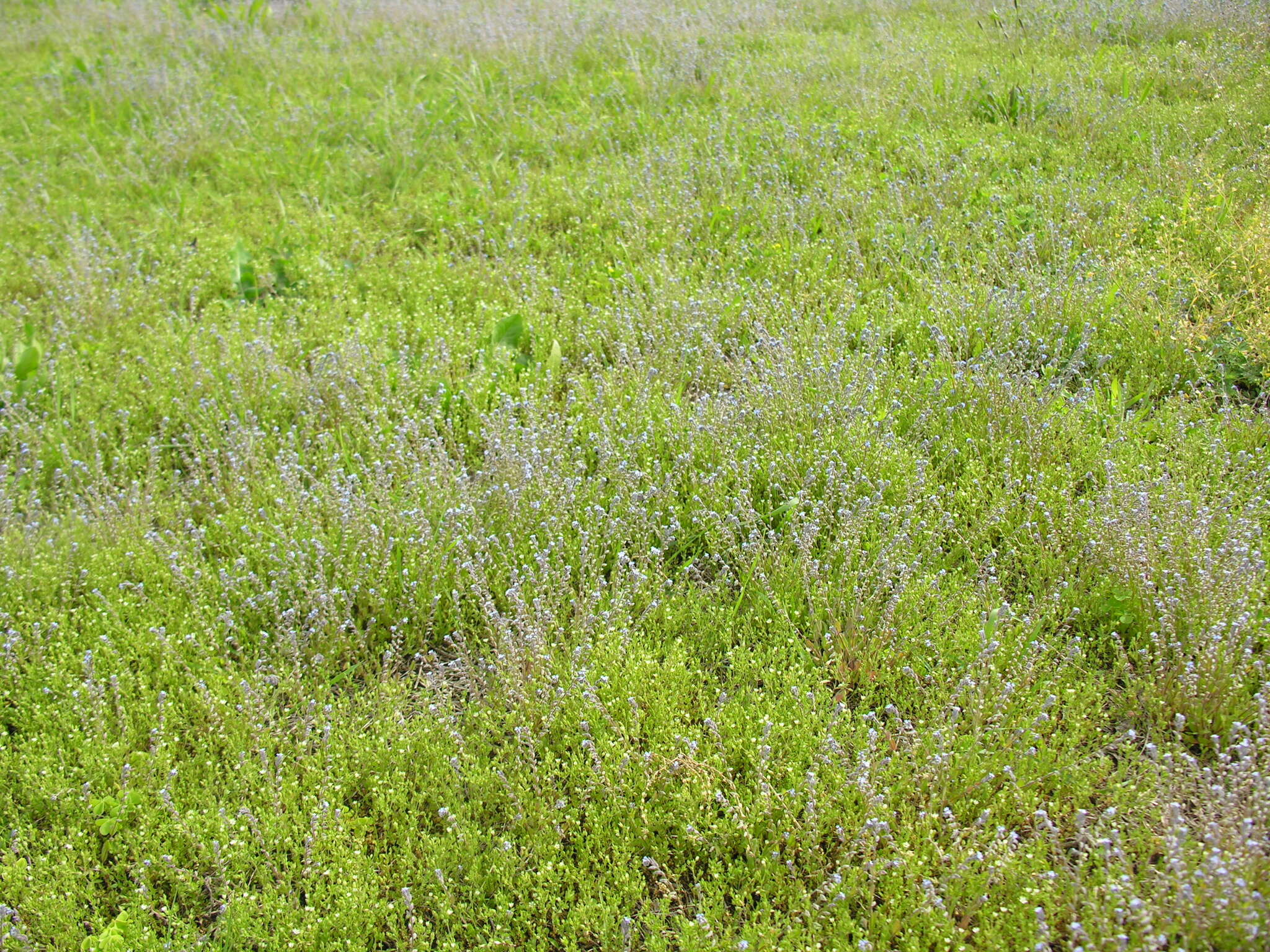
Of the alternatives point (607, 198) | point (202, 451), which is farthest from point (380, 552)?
point (607, 198)

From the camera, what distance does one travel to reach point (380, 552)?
129 inches

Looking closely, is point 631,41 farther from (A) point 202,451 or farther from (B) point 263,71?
(A) point 202,451

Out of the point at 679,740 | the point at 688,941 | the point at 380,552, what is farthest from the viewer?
the point at 380,552

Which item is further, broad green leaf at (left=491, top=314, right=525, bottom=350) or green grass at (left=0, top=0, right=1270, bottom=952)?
broad green leaf at (left=491, top=314, right=525, bottom=350)

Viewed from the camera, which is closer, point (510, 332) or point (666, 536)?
point (666, 536)

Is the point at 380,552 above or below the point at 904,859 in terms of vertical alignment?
above

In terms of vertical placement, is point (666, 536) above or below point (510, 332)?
below

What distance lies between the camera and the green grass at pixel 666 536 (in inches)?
93.3

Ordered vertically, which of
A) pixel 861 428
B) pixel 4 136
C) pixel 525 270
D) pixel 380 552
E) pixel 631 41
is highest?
pixel 631 41

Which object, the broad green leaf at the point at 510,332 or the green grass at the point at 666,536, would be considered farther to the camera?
the broad green leaf at the point at 510,332

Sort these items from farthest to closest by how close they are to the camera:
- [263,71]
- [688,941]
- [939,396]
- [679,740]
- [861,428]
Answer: [263,71] → [939,396] → [861,428] → [679,740] → [688,941]

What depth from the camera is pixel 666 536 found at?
3277 mm

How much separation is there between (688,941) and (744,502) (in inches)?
61.4

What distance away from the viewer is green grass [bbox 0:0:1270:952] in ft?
7.77
